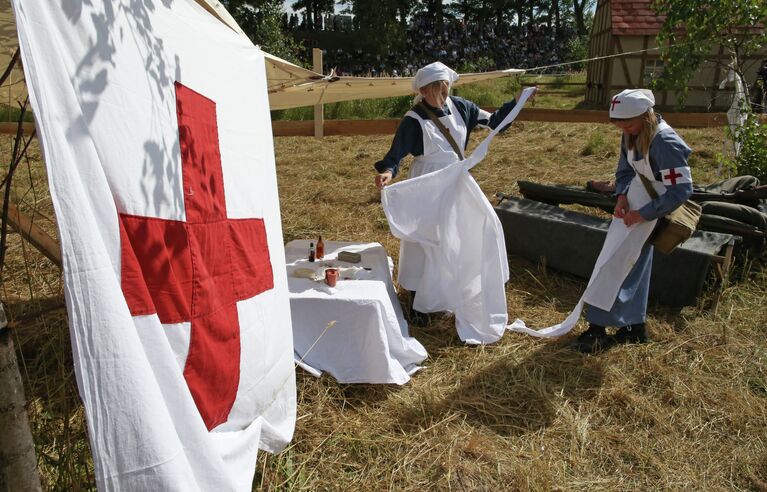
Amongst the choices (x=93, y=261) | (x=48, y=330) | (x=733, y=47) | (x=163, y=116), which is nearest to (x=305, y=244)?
(x=48, y=330)

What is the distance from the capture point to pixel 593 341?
11.1ft

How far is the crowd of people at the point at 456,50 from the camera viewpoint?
21.2 meters

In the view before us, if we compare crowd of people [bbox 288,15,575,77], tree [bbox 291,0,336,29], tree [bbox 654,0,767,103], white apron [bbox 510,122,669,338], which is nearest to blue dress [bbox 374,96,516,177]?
white apron [bbox 510,122,669,338]

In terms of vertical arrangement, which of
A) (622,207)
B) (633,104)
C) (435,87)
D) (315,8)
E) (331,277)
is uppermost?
(315,8)

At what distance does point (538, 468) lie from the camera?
93.6 inches

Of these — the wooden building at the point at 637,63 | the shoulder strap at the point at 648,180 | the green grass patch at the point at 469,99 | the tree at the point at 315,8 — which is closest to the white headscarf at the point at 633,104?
the shoulder strap at the point at 648,180

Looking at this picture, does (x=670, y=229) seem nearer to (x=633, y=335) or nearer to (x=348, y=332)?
(x=633, y=335)

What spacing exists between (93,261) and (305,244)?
2.63m

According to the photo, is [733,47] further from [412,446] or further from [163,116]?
[163,116]

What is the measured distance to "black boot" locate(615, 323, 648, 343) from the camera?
3.42 metres

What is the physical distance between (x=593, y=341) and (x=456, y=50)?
811 inches

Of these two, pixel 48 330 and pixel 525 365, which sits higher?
pixel 48 330

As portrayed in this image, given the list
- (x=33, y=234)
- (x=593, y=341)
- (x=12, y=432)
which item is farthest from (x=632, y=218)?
(x=12, y=432)

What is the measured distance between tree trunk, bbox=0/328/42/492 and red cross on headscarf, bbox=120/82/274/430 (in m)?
0.26
